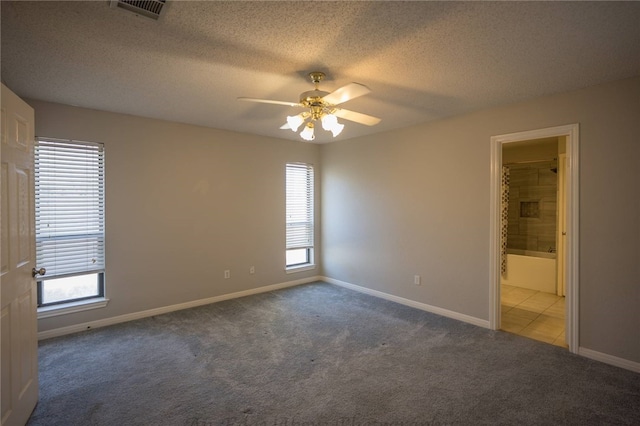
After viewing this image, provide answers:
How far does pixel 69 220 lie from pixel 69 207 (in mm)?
143

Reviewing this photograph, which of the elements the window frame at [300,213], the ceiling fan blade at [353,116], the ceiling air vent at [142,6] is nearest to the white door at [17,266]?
the ceiling air vent at [142,6]

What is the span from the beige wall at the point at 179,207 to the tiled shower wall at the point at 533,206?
4.32m

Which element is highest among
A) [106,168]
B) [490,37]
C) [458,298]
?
[490,37]

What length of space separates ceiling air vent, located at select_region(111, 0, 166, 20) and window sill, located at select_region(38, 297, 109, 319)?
3227 mm

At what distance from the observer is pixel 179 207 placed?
14.2 ft

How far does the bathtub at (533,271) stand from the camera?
517 centimetres

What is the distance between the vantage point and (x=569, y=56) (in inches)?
93.0

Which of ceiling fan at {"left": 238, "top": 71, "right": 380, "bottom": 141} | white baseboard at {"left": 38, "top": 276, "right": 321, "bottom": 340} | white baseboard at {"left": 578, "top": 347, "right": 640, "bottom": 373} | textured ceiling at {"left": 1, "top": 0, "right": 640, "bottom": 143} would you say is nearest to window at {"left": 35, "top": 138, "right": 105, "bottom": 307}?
white baseboard at {"left": 38, "top": 276, "right": 321, "bottom": 340}

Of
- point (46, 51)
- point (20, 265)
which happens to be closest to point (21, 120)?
point (46, 51)

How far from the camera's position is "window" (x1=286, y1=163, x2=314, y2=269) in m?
5.55

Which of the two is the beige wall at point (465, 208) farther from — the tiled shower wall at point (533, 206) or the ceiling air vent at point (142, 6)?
the ceiling air vent at point (142, 6)

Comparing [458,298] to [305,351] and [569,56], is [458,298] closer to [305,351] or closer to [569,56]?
[305,351]

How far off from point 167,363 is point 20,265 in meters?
1.41

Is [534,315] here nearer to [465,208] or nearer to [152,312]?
[465,208]
